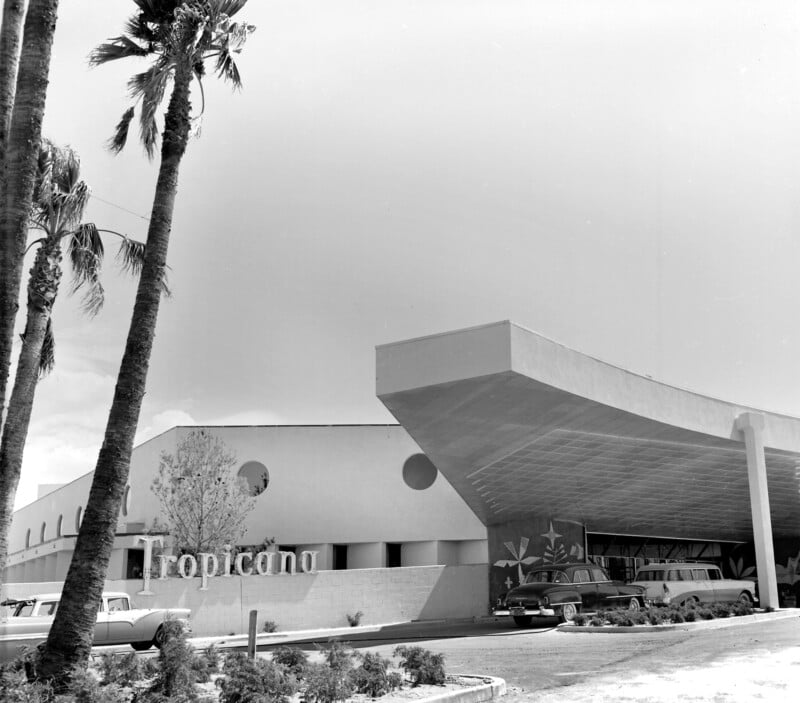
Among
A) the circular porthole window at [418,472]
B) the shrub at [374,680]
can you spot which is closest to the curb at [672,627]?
the shrub at [374,680]

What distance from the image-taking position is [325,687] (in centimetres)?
929

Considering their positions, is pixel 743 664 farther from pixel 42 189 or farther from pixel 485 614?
pixel 485 614

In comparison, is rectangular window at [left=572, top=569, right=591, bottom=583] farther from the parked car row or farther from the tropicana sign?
the tropicana sign

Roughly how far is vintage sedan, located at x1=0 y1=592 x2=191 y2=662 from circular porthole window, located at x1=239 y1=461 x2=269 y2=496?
1832cm

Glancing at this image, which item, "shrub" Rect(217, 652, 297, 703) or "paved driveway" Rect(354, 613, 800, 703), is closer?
"shrub" Rect(217, 652, 297, 703)

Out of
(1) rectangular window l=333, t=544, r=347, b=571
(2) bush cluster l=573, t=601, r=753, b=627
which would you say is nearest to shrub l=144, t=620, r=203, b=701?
(2) bush cluster l=573, t=601, r=753, b=627

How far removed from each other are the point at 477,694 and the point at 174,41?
32.7ft

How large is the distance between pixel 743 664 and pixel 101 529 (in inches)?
363

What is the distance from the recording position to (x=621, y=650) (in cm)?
1576

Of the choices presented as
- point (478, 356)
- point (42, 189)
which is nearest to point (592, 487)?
point (478, 356)

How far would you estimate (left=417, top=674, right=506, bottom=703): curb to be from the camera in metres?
9.94

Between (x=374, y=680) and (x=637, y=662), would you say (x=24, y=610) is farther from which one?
(x=637, y=662)

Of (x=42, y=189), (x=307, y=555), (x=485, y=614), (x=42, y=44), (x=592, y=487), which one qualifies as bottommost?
(x=485, y=614)

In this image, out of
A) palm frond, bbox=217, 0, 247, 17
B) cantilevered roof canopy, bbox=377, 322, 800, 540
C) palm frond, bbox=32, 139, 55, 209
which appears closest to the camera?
palm frond, bbox=217, 0, 247, 17
